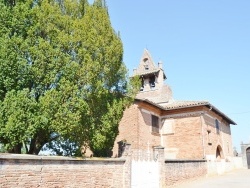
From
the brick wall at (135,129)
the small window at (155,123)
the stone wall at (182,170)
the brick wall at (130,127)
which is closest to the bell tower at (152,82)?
the small window at (155,123)

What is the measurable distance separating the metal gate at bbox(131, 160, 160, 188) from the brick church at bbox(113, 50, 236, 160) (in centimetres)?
548

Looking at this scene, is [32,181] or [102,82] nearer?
[32,181]

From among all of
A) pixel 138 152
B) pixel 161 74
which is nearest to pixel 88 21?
pixel 138 152

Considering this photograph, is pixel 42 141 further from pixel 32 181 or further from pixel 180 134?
pixel 180 134

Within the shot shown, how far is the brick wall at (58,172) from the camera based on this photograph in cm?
763

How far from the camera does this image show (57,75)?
10703mm

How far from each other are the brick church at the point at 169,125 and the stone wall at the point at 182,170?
2.20 metres

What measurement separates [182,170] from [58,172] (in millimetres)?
10391

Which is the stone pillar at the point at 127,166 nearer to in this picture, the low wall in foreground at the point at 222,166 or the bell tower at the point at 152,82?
the low wall in foreground at the point at 222,166

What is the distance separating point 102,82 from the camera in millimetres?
11680

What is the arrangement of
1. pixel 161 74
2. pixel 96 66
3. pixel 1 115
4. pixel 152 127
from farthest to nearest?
pixel 161 74
pixel 152 127
pixel 96 66
pixel 1 115

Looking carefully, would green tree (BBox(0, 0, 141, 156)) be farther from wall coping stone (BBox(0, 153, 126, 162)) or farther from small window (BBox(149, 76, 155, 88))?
small window (BBox(149, 76, 155, 88))

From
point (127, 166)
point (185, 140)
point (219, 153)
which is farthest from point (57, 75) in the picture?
point (219, 153)

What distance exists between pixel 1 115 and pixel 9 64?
6.40ft
